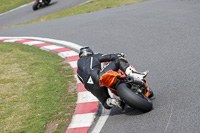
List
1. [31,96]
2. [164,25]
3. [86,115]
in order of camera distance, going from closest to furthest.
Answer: [86,115], [31,96], [164,25]

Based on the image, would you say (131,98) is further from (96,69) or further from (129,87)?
(96,69)

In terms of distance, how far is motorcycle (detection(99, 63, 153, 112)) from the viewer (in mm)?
5211

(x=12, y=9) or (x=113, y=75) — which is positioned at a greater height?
(x=113, y=75)

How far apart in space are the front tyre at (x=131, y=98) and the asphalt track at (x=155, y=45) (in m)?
0.21

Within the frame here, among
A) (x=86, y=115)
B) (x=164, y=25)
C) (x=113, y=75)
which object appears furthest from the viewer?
(x=164, y=25)

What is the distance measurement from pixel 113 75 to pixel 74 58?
483 centimetres

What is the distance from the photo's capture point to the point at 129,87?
5520 millimetres

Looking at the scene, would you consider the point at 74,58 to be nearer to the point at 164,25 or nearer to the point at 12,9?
the point at 164,25

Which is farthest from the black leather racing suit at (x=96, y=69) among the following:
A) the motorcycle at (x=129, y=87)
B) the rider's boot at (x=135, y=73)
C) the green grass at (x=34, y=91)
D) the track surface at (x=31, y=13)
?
the track surface at (x=31, y=13)

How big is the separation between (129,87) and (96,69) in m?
0.63

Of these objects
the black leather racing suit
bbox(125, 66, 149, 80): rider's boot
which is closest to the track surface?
the black leather racing suit

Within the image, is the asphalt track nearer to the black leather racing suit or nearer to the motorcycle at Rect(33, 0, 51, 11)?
the black leather racing suit

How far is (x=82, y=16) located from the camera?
1559 centimetres

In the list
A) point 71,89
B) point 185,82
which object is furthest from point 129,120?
point 71,89
